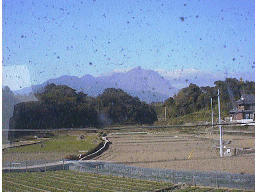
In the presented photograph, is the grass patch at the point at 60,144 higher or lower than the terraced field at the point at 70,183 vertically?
higher

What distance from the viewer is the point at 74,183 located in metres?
2.41

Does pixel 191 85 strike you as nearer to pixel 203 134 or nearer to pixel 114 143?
pixel 203 134

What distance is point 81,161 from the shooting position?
112 inches

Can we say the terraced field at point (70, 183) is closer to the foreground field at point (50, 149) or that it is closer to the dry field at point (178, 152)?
the foreground field at point (50, 149)

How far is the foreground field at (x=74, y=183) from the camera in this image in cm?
Result: 224

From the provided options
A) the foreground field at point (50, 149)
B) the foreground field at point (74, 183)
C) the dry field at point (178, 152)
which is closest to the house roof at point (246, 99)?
the dry field at point (178, 152)

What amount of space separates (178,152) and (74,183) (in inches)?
57.8

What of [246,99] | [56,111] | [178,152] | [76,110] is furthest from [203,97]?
[56,111]

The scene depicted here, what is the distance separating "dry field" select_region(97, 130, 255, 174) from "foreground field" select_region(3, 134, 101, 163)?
393 millimetres

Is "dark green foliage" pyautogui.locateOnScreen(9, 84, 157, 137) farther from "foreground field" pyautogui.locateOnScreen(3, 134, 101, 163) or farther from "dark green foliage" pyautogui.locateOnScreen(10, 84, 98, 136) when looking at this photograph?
"foreground field" pyautogui.locateOnScreen(3, 134, 101, 163)

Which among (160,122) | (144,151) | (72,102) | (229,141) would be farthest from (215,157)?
(72,102)

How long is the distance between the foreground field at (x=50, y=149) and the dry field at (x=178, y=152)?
393mm

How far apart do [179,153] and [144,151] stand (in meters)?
0.40

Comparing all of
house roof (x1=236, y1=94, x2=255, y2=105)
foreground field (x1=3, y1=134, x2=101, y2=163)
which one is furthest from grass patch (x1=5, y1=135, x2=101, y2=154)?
house roof (x1=236, y1=94, x2=255, y2=105)
